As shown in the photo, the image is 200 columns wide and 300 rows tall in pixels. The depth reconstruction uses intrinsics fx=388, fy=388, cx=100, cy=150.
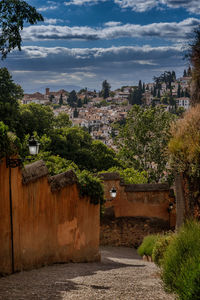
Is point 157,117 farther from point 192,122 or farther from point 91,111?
point 91,111

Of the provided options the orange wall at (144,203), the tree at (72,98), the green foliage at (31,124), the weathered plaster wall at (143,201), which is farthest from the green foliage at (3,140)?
the tree at (72,98)

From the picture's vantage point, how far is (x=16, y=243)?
670 centimetres

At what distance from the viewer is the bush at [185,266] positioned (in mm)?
4016

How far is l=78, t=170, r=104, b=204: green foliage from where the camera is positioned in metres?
9.41

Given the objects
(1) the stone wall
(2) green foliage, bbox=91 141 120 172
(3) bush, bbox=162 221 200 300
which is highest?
(2) green foliage, bbox=91 141 120 172

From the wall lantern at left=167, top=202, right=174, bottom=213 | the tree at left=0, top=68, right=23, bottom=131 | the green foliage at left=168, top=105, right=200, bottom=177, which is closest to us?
the green foliage at left=168, top=105, right=200, bottom=177

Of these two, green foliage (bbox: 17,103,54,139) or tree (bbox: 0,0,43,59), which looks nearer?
tree (bbox: 0,0,43,59)

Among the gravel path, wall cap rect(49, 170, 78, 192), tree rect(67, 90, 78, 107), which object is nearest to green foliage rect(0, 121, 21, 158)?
wall cap rect(49, 170, 78, 192)

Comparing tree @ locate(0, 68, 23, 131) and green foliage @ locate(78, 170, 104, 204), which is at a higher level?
tree @ locate(0, 68, 23, 131)

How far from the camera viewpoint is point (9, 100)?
28.3m

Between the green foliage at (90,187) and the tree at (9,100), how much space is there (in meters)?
13.2

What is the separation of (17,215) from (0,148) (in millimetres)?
1261

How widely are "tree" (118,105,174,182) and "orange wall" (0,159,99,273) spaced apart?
14.0 metres

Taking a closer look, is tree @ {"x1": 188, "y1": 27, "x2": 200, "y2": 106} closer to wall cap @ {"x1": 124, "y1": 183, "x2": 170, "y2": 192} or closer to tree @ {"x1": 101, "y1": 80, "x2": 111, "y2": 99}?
Result: wall cap @ {"x1": 124, "y1": 183, "x2": 170, "y2": 192}
